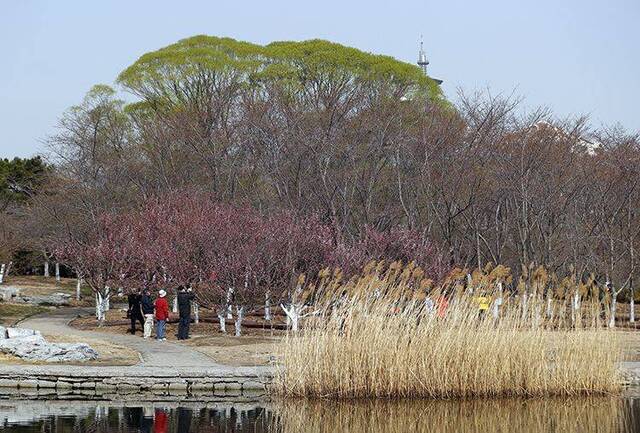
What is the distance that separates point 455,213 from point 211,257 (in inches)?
403

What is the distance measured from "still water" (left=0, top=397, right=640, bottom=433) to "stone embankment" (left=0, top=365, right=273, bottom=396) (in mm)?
992

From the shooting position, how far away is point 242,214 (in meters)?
35.2

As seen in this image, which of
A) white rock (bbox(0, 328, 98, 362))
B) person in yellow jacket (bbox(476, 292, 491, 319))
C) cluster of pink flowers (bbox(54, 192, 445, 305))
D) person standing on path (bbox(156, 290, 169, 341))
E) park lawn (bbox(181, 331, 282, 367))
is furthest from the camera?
cluster of pink flowers (bbox(54, 192, 445, 305))

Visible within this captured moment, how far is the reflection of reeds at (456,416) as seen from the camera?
16.2 meters

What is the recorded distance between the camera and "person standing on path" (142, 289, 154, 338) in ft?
97.9

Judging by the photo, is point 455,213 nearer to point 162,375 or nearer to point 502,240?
point 502,240

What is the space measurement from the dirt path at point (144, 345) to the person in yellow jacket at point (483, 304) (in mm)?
5799

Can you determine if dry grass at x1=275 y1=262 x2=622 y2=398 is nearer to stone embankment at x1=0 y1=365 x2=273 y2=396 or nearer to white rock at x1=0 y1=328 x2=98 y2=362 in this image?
stone embankment at x1=0 y1=365 x2=273 y2=396

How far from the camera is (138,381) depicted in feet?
64.7

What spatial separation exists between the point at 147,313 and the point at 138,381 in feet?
35.4

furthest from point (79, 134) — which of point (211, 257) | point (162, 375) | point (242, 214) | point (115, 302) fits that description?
point (162, 375)

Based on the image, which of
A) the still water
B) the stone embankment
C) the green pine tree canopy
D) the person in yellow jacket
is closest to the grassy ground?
the stone embankment

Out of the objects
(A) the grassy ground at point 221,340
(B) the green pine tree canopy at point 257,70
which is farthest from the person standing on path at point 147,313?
(B) the green pine tree canopy at point 257,70

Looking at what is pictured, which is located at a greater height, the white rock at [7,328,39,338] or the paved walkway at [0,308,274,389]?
the white rock at [7,328,39,338]
